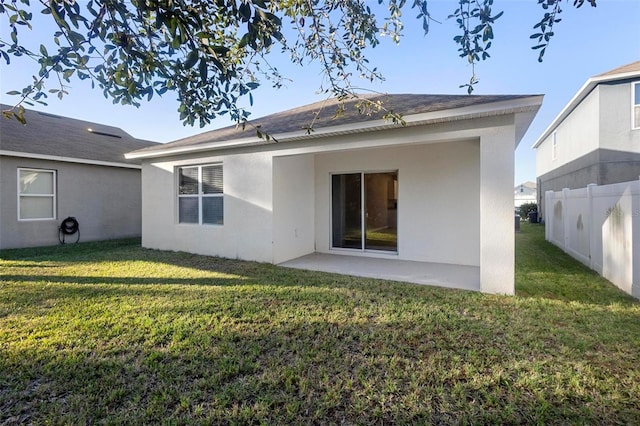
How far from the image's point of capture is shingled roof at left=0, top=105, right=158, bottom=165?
32.8ft

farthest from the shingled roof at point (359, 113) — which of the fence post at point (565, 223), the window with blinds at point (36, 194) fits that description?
the fence post at point (565, 223)

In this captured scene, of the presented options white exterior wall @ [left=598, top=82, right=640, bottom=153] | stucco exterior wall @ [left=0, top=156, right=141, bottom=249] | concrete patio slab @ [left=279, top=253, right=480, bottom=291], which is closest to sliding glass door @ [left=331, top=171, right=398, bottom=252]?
concrete patio slab @ [left=279, top=253, right=480, bottom=291]

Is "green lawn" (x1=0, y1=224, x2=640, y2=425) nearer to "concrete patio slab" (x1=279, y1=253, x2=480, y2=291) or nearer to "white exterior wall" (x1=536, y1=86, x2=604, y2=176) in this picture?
"concrete patio slab" (x1=279, y1=253, x2=480, y2=291)

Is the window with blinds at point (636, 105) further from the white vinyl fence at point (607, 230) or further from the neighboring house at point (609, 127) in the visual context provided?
the white vinyl fence at point (607, 230)

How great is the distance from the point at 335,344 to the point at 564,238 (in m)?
8.86

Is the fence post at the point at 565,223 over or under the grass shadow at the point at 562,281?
over

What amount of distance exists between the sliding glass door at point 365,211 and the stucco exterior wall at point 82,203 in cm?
885

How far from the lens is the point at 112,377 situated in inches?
114

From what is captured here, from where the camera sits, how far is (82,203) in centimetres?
1124

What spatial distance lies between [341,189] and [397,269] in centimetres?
297

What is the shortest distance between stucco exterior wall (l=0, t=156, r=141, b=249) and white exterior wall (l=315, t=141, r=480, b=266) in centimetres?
957

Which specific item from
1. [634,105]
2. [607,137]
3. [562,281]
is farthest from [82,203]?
[634,105]

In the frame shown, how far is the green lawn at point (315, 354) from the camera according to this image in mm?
2459

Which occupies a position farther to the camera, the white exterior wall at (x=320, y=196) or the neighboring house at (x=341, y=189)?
the white exterior wall at (x=320, y=196)
